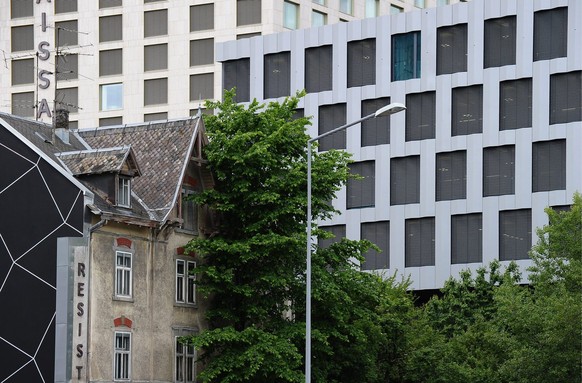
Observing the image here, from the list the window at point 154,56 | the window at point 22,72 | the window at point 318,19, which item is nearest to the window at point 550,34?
the window at point 318,19

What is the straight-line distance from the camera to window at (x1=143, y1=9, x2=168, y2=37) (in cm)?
10950

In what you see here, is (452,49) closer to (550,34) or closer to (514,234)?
(550,34)

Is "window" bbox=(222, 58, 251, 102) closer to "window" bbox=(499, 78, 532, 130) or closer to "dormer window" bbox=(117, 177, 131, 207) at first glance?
"window" bbox=(499, 78, 532, 130)

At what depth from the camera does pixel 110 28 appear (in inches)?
4387

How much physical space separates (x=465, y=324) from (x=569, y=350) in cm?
1278

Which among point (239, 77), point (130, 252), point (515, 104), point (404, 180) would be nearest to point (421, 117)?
point (404, 180)

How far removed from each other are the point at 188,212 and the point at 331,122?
31.5 metres

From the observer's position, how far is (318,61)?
91.0m

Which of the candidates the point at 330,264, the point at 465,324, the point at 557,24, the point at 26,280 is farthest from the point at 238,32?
the point at 26,280

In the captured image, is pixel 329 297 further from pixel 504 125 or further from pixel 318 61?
pixel 318 61

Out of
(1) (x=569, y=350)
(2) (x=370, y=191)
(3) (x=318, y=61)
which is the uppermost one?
(3) (x=318, y=61)

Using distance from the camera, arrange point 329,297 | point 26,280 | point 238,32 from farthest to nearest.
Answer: point 238,32
point 329,297
point 26,280

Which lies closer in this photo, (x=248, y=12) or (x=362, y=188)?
(x=362, y=188)

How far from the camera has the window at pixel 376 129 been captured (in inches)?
3468
